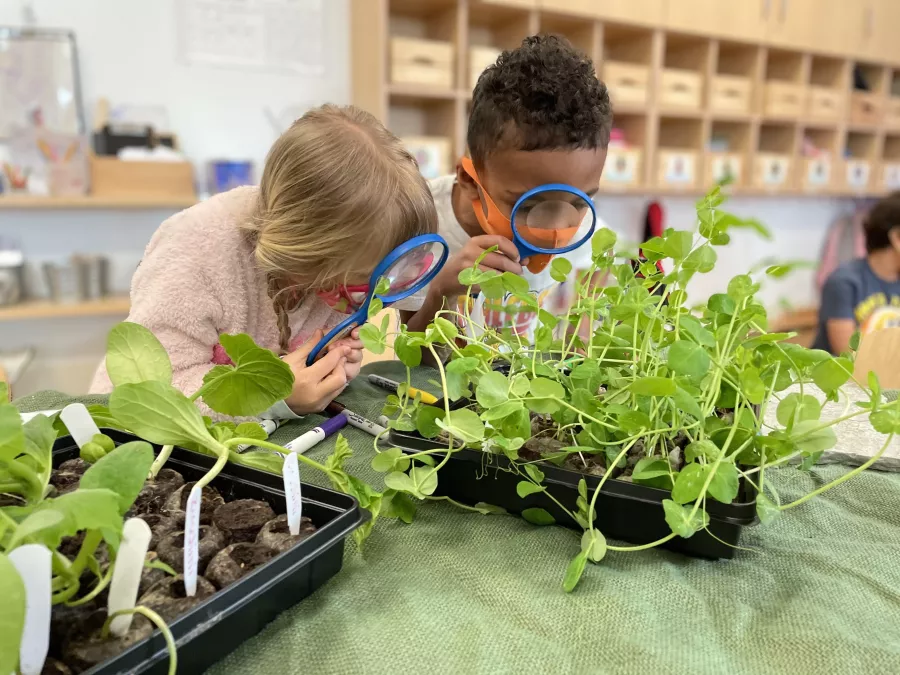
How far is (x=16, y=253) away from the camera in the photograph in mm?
1680

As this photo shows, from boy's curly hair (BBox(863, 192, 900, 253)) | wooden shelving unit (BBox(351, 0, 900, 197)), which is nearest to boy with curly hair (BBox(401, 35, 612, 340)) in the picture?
wooden shelving unit (BBox(351, 0, 900, 197))

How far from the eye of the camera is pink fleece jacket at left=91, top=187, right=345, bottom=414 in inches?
29.8

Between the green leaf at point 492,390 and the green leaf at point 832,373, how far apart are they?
230mm

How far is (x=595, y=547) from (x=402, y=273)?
1.29 ft

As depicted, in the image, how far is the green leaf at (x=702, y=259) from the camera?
0.49m

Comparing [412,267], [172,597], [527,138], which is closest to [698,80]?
[527,138]

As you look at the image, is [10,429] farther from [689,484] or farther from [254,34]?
[254,34]

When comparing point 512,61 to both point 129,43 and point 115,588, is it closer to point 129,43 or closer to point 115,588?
point 115,588

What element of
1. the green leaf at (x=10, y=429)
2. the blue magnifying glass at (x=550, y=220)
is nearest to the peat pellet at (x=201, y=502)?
the green leaf at (x=10, y=429)

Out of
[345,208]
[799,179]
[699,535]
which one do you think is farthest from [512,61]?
[799,179]

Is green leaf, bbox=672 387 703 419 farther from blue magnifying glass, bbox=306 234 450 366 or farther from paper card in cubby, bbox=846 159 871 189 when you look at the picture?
paper card in cubby, bbox=846 159 871 189

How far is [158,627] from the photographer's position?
311 millimetres

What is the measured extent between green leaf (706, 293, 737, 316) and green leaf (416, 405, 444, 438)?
250mm

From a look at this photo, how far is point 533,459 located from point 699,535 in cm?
13
